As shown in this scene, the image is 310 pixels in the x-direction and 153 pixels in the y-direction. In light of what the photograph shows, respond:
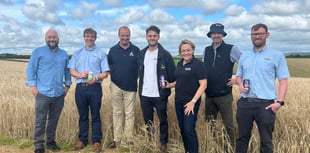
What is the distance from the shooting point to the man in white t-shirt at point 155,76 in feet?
21.9

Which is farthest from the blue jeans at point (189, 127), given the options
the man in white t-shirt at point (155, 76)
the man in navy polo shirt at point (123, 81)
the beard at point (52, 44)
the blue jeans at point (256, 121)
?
the beard at point (52, 44)

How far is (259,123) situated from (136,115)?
3.18 m

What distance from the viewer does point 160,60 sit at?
21.9 ft

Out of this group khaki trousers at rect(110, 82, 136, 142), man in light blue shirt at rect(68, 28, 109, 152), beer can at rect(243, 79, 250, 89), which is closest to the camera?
beer can at rect(243, 79, 250, 89)

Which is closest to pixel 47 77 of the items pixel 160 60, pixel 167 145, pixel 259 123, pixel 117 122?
pixel 117 122

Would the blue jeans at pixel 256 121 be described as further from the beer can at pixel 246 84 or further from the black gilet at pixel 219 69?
the black gilet at pixel 219 69

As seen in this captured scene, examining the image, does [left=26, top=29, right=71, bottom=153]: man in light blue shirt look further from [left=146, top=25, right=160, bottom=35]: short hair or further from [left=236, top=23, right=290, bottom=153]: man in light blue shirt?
[left=236, top=23, right=290, bottom=153]: man in light blue shirt

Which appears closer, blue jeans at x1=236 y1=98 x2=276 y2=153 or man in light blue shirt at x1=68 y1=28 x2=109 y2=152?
blue jeans at x1=236 y1=98 x2=276 y2=153

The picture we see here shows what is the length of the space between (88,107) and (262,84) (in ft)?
11.7

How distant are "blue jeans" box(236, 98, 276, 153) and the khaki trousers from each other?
2.37m

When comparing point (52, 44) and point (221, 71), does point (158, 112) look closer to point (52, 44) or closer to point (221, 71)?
point (221, 71)

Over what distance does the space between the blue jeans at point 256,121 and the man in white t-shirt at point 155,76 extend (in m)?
1.55

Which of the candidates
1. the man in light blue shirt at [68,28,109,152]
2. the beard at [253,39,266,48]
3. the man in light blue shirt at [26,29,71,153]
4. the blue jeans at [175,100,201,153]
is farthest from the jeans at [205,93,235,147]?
the man in light blue shirt at [26,29,71,153]

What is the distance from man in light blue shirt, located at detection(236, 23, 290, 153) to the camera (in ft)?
17.5
